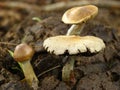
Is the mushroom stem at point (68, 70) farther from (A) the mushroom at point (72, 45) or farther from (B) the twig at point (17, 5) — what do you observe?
(B) the twig at point (17, 5)

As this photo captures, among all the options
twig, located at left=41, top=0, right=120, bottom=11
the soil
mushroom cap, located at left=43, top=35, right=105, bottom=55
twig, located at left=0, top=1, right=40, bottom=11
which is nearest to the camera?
mushroom cap, located at left=43, top=35, right=105, bottom=55

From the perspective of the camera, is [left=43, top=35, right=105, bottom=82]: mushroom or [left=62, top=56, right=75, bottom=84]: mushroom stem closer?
[left=43, top=35, right=105, bottom=82]: mushroom

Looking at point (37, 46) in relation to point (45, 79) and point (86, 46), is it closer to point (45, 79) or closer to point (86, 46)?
point (45, 79)

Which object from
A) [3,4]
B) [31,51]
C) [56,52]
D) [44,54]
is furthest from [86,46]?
[3,4]

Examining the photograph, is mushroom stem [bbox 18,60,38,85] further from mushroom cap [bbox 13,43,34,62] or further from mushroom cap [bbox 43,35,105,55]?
mushroom cap [bbox 43,35,105,55]

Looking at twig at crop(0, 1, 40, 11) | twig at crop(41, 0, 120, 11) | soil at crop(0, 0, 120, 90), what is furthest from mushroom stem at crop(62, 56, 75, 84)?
twig at crop(0, 1, 40, 11)

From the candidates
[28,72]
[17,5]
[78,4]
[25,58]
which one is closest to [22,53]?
[25,58]

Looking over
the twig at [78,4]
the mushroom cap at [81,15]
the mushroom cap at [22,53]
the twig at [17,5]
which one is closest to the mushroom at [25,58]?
the mushroom cap at [22,53]

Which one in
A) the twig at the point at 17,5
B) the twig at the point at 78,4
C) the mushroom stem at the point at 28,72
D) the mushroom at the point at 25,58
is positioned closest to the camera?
the mushroom at the point at 25,58

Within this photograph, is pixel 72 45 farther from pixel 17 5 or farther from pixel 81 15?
pixel 17 5
